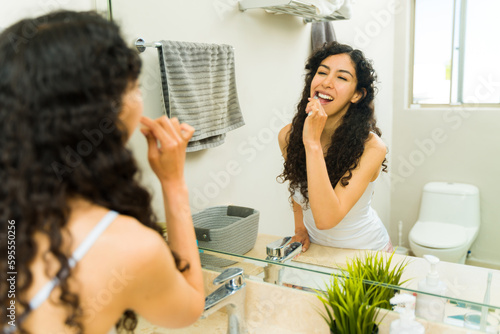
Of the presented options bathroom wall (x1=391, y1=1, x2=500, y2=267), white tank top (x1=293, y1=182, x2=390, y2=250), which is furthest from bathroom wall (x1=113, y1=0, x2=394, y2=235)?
bathroom wall (x1=391, y1=1, x2=500, y2=267)

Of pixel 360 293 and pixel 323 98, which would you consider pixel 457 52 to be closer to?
pixel 323 98

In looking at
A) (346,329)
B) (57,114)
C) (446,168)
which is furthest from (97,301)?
(446,168)

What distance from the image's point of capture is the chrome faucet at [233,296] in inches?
43.7

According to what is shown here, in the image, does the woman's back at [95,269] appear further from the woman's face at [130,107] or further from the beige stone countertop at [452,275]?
the beige stone countertop at [452,275]

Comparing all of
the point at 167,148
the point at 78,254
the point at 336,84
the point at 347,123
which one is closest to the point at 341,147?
the point at 347,123

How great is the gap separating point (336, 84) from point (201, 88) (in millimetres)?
421

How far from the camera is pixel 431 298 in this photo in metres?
1.03

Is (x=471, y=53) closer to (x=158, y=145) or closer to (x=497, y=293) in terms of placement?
(x=497, y=293)

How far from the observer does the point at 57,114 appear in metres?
0.52

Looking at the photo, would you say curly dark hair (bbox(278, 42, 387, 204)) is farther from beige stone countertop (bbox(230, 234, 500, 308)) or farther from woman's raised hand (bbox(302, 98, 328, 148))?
beige stone countertop (bbox(230, 234, 500, 308))

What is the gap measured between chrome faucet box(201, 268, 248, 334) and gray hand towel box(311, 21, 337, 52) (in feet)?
2.19

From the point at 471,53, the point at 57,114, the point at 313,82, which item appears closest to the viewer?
the point at 57,114

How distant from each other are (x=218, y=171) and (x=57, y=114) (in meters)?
0.86

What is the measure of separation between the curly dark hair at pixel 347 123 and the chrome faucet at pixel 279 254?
0.51 feet
